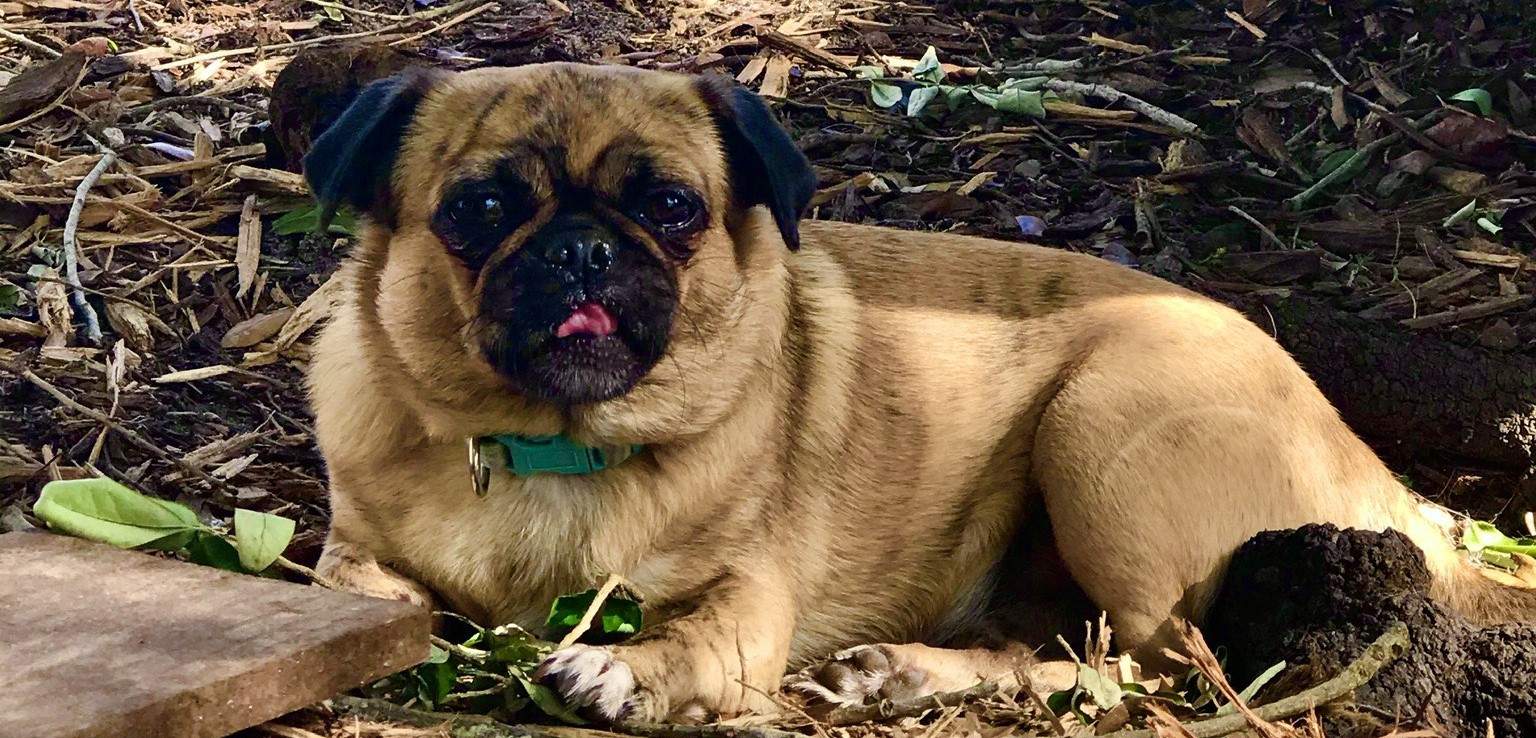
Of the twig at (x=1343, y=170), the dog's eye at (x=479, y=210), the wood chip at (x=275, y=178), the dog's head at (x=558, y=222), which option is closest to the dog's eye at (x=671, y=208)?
the dog's head at (x=558, y=222)

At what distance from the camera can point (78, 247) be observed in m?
5.66

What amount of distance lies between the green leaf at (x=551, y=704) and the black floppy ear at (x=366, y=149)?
1.24 metres

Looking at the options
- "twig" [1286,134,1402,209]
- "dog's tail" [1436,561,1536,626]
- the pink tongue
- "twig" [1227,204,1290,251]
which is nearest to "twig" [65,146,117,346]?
the pink tongue

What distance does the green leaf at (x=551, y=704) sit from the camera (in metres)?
3.43

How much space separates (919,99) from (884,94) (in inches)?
6.3

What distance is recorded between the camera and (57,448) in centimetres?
480

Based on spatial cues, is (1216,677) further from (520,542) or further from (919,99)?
(919,99)

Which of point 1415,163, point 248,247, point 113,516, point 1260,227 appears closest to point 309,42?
Result: point 248,247

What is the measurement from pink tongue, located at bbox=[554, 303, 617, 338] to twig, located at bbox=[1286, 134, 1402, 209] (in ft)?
11.4

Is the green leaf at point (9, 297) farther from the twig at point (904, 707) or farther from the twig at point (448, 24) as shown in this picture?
the twig at point (904, 707)

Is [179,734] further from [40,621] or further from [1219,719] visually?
[1219,719]

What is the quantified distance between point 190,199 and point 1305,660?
170 inches

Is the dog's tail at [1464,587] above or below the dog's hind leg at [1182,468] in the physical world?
below

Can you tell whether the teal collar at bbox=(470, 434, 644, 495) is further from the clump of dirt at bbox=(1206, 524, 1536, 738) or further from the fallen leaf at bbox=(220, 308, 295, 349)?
the fallen leaf at bbox=(220, 308, 295, 349)
